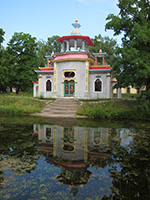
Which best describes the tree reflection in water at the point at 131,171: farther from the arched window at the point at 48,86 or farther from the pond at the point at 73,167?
the arched window at the point at 48,86

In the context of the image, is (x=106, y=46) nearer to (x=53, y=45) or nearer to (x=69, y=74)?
(x=53, y=45)

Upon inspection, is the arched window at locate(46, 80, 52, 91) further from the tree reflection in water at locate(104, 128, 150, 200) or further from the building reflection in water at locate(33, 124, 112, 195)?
the tree reflection in water at locate(104, 128, 150, 200)

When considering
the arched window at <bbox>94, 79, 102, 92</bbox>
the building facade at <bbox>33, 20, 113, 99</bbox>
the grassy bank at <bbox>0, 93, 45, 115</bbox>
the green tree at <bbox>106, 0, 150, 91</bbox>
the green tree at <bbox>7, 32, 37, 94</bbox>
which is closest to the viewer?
the green tree at <bbox>106, 0, 150, 91</bbox>

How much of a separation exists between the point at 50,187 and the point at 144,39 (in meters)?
13.0

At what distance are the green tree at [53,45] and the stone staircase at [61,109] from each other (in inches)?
805

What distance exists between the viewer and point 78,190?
3592 mm

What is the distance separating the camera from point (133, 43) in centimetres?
1384

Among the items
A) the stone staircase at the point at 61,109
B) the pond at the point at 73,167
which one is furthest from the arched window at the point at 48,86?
the pond at the point at 73,167

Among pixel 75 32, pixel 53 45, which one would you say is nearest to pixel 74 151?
pixel 75 32

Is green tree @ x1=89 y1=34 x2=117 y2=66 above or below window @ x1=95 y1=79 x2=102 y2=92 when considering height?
above

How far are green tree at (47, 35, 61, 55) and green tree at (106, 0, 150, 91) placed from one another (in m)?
21.6

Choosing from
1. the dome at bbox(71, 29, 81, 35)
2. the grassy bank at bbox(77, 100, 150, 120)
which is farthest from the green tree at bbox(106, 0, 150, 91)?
the dome at bbox(71, 29, 81, 35)

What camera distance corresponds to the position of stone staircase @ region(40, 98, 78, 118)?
14908 mm

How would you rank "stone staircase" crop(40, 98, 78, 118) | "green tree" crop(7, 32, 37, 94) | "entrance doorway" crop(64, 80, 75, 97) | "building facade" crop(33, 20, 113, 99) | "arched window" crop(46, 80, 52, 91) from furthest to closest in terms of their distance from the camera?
1. "green tree" crop(7, 32, 37, 94)
2. "arched window" crop(46, 80, 52, 91)
3. "entrance doorway" crop(64, 80, 75, 97)
4. "building facade" crop(33, 20, 113, 99)
5. "stone staircase" crop(40, 98, 78, 118)
